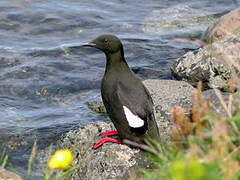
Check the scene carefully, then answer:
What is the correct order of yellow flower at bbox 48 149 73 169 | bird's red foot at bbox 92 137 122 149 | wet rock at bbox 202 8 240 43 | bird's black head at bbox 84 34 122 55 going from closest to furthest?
1. yellow flower at bbox 48 149 73 169
2. bird's red foot at bbox 92 137 122 149
3. bird's black head at bbox 84 34 122 55
4. wet rock at bbox 202 8 240 43

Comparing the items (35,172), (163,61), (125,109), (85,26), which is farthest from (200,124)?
(85,26)

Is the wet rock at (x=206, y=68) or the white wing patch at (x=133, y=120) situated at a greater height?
the white wing patch at (x=133, y=120)

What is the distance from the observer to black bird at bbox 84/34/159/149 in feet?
20.9

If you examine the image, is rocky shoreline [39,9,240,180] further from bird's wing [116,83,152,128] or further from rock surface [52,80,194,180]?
bird's wing [116,83,152,128]

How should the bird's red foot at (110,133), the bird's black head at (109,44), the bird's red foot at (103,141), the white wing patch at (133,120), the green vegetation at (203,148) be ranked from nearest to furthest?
the green vegetation at (203,148) < the white wing patch at (133,120) < the bird's red foot at (103,141) < the bird's red foot at (110,133) < the bird's black head at (109,44)

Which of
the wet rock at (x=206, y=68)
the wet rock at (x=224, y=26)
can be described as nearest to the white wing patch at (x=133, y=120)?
the wet rock at (x=206, y=68)

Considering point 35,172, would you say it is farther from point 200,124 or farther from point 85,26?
point 85,26

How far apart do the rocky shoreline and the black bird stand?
182 mm

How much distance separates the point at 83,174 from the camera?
6273mm

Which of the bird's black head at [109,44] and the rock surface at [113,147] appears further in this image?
the bird's black head at [109,44]

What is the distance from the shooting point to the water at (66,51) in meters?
9.21

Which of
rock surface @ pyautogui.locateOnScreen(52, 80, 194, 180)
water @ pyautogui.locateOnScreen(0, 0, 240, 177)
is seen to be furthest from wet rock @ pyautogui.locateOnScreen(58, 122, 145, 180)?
water @ pyautogui.locateOnScreen(0, 0, 240, 177)

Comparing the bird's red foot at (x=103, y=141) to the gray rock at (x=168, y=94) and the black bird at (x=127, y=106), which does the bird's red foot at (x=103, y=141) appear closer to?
the black bird at (x=127, y=106)

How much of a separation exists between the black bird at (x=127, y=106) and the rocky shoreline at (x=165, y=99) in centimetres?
18
